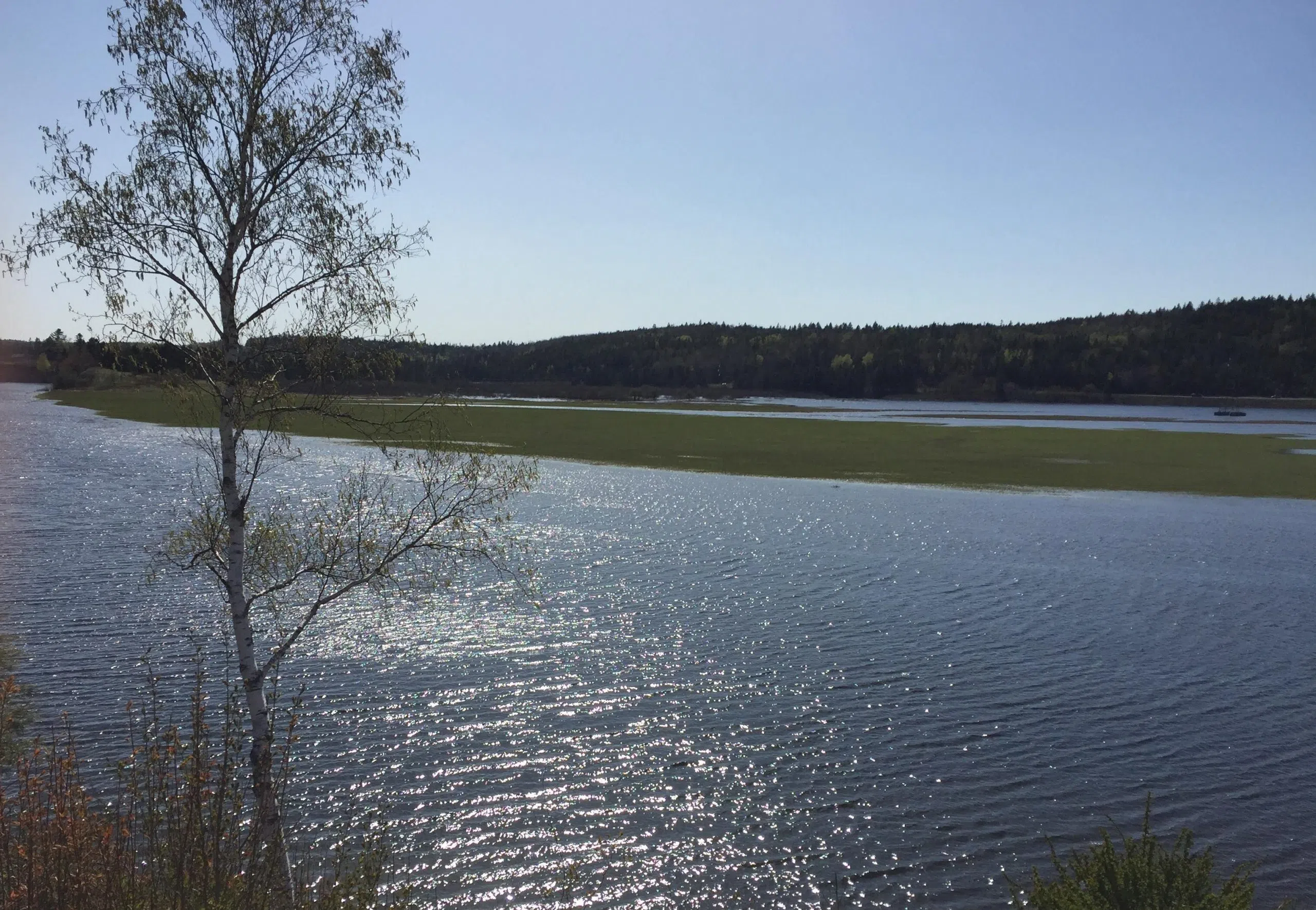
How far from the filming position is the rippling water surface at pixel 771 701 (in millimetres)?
11656

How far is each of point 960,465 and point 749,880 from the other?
4840cm

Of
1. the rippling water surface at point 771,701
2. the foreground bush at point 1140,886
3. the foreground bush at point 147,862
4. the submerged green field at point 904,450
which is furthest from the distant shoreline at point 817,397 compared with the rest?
the foreground bush at point 1140,886

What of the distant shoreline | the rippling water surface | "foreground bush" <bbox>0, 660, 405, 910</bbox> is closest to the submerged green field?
the rippling water surface

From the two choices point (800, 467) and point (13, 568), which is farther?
point (800, 467)

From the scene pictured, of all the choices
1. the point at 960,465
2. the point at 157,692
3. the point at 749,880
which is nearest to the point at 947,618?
the point at 749,880

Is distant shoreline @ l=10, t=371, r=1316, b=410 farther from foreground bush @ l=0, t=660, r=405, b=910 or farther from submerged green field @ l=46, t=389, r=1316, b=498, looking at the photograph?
foreground bush @ l=0, t=660, r=405, b=910

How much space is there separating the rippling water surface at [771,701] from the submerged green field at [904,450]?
575 inches

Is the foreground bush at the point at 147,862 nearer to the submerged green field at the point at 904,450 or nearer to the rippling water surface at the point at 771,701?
the rippling water surface at the point at 771,701

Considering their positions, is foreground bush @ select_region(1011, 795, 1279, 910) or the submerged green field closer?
foreground bush @ select_region(1011, 795, 1279, 910)

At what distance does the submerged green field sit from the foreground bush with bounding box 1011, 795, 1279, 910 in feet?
95.1

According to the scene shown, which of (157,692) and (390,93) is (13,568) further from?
(390,93)

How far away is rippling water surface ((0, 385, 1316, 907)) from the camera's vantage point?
459 inches

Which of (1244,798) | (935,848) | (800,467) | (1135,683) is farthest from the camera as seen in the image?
(800,467)

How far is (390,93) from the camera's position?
12.5 meters
